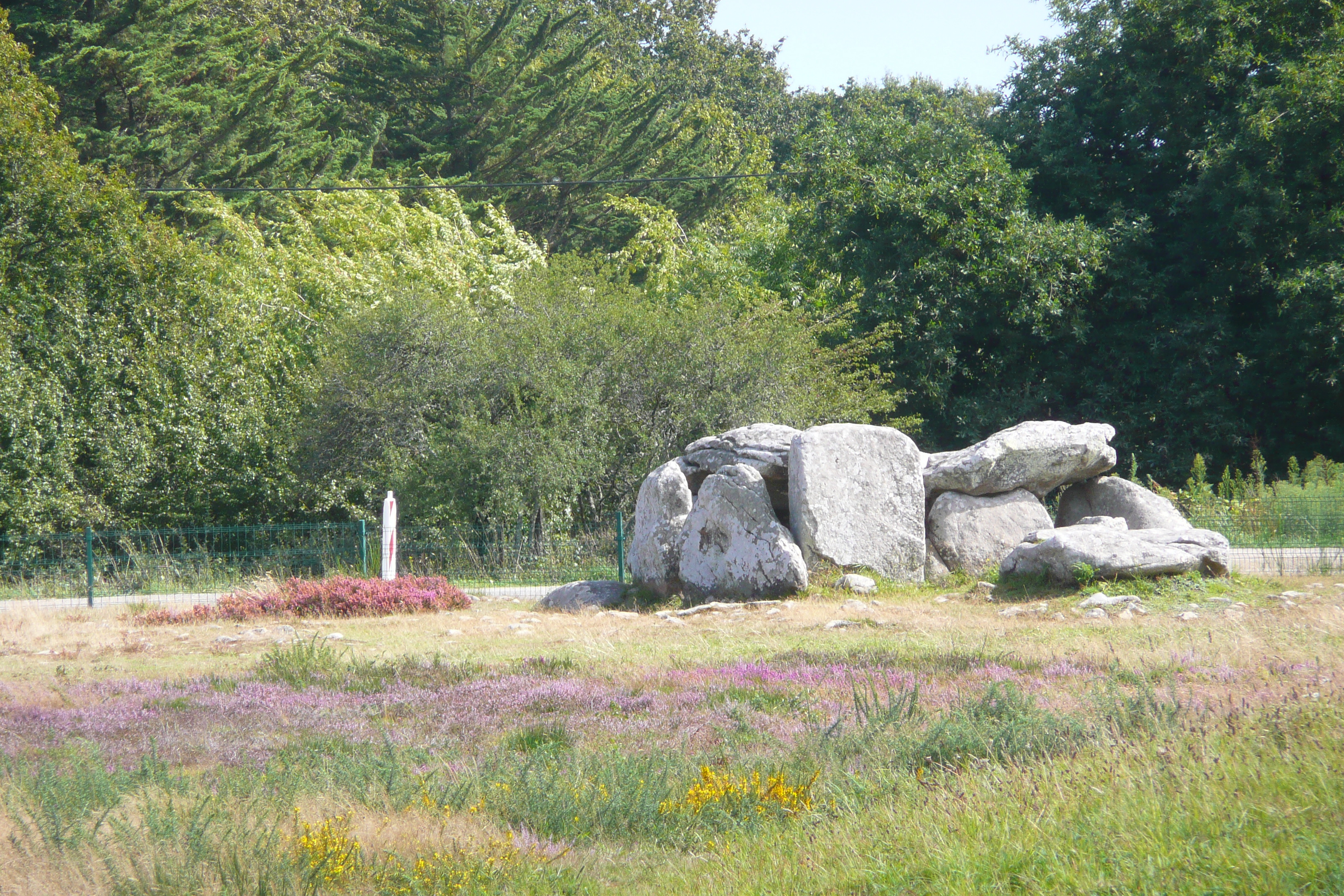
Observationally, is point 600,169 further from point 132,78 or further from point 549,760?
point 549,760

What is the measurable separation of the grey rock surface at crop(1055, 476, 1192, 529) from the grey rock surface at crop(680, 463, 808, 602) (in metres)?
5.32

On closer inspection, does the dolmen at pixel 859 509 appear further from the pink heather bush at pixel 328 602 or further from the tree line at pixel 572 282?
the tree line at pixel 572 282

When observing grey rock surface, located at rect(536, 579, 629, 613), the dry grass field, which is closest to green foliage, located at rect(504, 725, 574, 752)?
the dry grass field

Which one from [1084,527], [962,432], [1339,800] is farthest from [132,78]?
[1339,800]

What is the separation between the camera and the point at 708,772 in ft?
17.6

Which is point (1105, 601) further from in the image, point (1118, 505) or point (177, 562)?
point (177, 562)

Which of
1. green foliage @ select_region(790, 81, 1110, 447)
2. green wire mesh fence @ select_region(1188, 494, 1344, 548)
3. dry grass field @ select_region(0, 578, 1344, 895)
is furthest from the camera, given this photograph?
green foliage @ select_region(790, 81, 1110, 447)

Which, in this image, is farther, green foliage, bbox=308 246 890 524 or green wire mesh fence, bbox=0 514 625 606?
green foliage, bbox=308 246 890 524

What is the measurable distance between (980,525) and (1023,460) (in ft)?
3.80

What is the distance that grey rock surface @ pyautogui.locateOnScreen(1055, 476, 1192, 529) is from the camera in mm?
15773

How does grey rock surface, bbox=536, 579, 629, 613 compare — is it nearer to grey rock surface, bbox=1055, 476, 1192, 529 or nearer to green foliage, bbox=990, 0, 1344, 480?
grey rock surface, bbox=1055, 476, 1192, 529

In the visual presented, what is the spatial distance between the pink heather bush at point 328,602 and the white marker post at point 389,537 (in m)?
0.94

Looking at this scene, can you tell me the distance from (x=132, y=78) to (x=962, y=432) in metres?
22.3

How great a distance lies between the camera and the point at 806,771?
5.62 m
